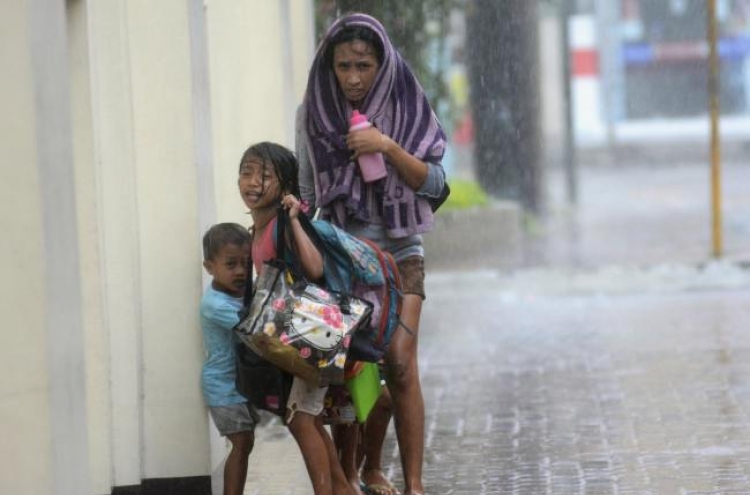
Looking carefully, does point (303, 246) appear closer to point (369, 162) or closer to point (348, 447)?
point (369, 162)

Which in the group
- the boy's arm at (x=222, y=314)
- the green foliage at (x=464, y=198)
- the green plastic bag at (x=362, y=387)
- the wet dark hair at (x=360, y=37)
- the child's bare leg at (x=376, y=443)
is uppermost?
the wet dark hair at (x=360, y=37)

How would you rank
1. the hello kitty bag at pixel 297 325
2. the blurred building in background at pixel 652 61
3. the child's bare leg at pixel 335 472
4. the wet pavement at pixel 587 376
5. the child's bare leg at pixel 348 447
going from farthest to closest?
the blurred building in background at pixel 652 61, the wet pavement at pixel 587 376, the child's bare leg at pixel 348 447, the child's bare leg at pixel 335 472, the hello kitty bag at pixel 297 325

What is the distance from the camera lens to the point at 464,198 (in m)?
20.2

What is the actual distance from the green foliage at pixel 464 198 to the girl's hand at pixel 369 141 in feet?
41.3

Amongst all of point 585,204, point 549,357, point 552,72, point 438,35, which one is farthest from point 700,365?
point 552,72

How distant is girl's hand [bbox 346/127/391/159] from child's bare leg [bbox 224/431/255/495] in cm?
117

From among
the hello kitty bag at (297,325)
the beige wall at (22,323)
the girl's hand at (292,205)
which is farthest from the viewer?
the girl's hand at (292,205)

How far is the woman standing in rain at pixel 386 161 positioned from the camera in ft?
22.1

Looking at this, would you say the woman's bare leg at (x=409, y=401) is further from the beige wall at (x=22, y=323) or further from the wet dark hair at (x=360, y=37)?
the beige wall at (x=22, y=323)

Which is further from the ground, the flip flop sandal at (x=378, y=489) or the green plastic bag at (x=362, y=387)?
the green plastic bag at (x=362, y=387)

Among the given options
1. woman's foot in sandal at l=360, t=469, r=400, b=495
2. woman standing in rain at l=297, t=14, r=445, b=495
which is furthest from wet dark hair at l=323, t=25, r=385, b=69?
woman's foot in sandal at l=360, t=469, r=400, b=495

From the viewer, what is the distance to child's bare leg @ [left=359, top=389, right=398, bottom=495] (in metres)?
7.33

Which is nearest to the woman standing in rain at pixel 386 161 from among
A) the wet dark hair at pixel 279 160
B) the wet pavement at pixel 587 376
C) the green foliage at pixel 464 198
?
the wet dark hair at pixel 279 160

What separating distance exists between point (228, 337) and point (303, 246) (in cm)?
86
